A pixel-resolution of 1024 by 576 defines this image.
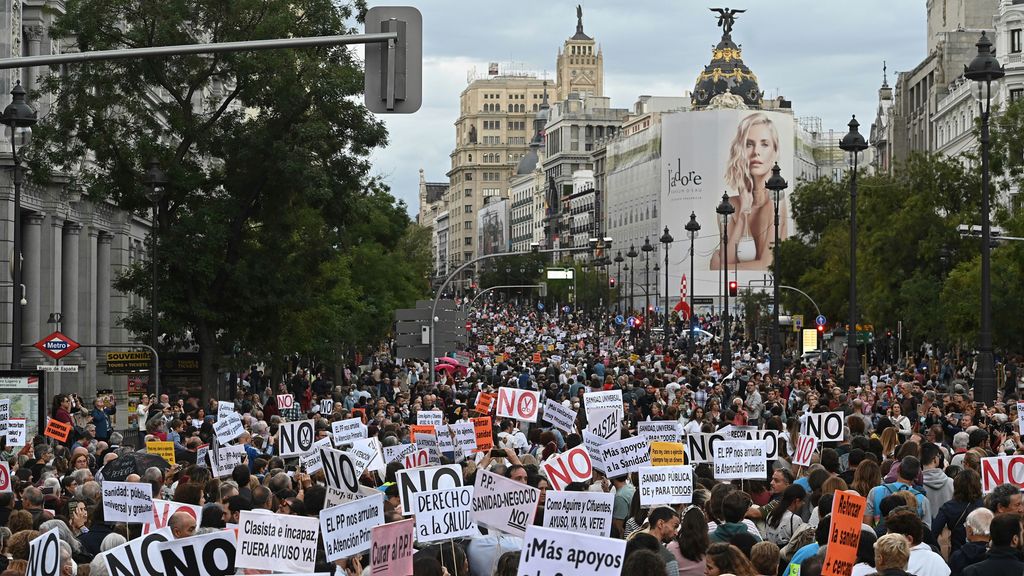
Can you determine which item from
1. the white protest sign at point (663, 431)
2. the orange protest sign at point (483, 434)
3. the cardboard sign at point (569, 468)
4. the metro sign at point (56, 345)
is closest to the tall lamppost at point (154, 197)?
the metro sign at point (56, 345)

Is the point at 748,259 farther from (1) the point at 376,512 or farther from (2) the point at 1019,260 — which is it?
(1) the point at 376,512

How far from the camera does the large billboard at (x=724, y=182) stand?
502ft

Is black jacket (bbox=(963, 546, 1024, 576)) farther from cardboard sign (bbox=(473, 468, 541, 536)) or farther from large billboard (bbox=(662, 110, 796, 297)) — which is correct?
large billboard (bbox=(662, 110, 796, 297))

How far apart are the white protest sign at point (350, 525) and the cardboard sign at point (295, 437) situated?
10123mm

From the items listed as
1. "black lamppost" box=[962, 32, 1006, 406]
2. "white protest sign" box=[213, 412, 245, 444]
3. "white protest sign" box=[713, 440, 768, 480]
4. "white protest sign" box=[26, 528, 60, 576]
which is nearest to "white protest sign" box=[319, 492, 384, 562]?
"white protest sign" box=[26, 528, 60, 576]

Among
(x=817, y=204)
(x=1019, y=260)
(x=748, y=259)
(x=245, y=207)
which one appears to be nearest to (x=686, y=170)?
(x=748, y=259)

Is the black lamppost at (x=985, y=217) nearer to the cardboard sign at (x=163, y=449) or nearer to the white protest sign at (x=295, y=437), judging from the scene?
the white protest sign at (x=295, y=437)

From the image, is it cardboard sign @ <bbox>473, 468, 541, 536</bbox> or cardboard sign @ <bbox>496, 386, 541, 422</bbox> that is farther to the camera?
cardboard sign @ <bbox>496, 386, 541, 422</bbox>

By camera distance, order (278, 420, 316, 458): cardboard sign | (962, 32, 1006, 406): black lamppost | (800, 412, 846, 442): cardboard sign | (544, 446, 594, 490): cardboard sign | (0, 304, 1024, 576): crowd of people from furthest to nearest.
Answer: (962, 32, 1006, 406): black lamppost
(278, 420, 316, 458): cardboard sign
(800, 412, 846, 442): cardboard sign
(544, 446, 594, 490): cardboard sign
(0, 304, 1024, 576): crowd of people

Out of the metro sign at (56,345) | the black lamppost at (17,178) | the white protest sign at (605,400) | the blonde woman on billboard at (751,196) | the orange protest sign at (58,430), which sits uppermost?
the blonde woman on billboard at (751,196)

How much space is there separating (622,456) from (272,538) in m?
7.05

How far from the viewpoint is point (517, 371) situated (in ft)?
157

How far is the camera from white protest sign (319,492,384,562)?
11.0m

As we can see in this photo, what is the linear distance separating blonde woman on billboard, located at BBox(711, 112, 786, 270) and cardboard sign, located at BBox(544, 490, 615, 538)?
13753 cm
